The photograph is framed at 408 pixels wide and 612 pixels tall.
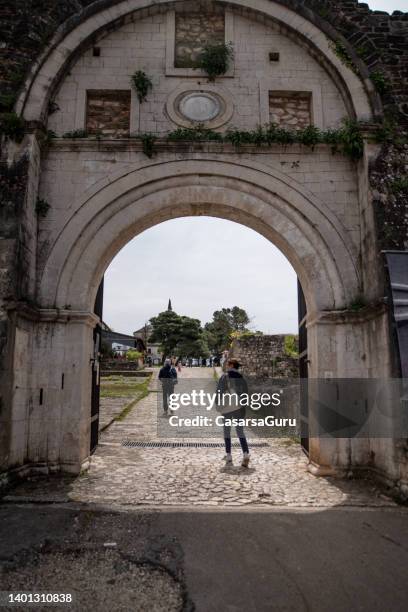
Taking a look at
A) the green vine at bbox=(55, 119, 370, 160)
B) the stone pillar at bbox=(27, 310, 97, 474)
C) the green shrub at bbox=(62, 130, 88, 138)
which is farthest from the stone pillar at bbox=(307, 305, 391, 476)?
the green shrub at bbox=(62, 130, 88, 138)

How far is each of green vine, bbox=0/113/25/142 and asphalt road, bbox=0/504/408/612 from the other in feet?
15.6

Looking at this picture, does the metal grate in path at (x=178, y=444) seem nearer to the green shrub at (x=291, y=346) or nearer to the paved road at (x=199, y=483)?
the paved road at (x=199, y=483)

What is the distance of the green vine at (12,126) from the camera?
629 centimetres

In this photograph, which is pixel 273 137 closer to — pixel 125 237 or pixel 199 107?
pixel 199 107

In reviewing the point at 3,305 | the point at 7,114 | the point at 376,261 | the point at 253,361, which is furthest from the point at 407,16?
the point at 253,361

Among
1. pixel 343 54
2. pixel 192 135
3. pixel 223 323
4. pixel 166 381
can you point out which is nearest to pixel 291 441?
pixel 166 381

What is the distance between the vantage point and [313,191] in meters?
6.71

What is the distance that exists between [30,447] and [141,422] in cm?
499

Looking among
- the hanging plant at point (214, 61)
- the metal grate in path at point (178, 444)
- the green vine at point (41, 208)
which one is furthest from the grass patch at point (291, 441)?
the hanging plant at point (214, 61)

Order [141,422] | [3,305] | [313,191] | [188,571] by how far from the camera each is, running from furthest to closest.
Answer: [141,422] < [313,191] < [3,305] < [188,571]

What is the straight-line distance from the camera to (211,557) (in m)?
3.60

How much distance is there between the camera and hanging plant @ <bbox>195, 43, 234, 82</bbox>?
6941 millimetres

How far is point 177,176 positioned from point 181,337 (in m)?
43.8

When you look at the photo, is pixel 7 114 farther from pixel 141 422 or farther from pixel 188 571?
pixel 141 422
